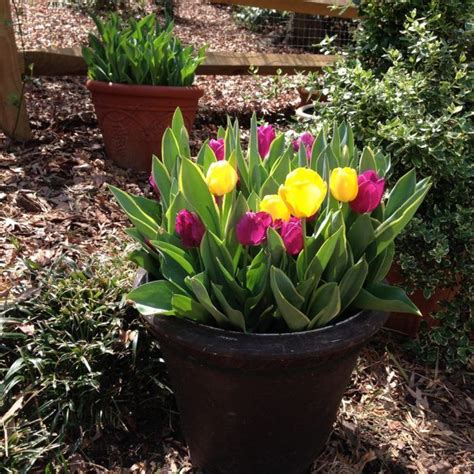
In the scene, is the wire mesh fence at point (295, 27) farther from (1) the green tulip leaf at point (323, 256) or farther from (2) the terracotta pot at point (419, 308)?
(1) the green tulip leaf at point (323, 256)

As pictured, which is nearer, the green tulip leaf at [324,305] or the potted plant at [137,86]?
the green tulip leaf at [324,305]

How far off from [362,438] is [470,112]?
1.22 metres

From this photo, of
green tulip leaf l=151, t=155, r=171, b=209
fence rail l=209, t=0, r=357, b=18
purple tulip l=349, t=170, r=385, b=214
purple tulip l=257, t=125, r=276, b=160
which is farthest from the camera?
fence rail l=209, t=0, r=357, b=18

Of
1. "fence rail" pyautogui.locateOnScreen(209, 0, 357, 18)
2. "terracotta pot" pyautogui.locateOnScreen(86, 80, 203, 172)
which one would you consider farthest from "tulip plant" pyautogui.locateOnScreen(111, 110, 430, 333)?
"fence rail" pyautogui.locateOnScreen(209, 0, 357, 18)

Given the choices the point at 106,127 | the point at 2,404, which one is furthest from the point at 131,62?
the point at 2,404

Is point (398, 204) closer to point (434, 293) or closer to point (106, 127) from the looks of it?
point (434, 293)

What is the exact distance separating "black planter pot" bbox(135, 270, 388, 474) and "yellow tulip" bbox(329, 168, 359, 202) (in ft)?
1.01

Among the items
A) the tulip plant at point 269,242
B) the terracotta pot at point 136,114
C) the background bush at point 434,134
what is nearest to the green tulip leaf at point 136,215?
the tulip plant at point 269,242

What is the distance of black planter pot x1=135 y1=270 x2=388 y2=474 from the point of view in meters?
1.36

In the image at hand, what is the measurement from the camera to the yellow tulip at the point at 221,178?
1343 millimetres

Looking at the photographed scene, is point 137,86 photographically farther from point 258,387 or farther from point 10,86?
point 258,387

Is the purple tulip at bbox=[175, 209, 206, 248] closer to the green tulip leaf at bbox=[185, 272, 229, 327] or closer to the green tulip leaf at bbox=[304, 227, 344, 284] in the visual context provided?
the green tulip leaf at bbox=[185, 272, 229, 327]

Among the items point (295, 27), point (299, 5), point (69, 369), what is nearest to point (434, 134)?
point (69, 369)

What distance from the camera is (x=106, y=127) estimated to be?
3.47m
